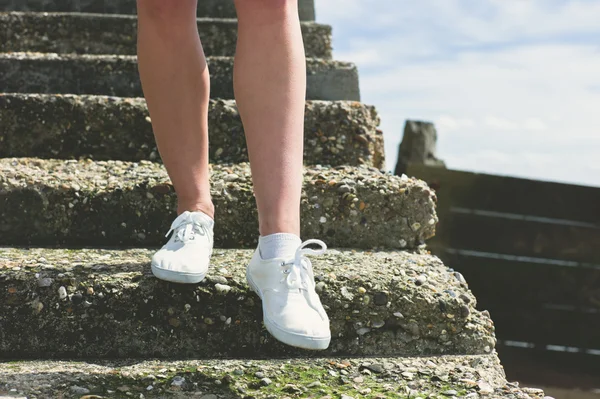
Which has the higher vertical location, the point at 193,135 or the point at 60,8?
the point at 60,8

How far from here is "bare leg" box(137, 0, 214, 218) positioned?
1.84 metres

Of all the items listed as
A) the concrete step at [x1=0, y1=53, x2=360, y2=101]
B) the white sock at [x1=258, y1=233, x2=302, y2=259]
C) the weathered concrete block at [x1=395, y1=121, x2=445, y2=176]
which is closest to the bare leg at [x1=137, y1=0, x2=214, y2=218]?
the white sock at [x1=258, y1=233, x2=302, y2=259]

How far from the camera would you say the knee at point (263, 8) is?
159cm

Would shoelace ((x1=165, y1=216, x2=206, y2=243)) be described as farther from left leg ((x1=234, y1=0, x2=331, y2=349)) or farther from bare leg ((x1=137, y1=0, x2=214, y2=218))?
left leg ((x1=234, y1=0, x2=331, y2=349))

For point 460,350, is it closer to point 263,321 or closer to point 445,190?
point 263,321

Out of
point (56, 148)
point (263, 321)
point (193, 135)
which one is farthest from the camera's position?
point (56, 148)

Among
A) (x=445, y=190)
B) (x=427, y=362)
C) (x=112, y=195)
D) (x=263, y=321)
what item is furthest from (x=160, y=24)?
(x=445, y=190)

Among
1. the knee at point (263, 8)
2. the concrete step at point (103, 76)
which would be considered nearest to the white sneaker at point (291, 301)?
the knee at point (263, 8)

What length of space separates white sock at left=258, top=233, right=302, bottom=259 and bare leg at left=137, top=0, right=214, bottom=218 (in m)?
0.34

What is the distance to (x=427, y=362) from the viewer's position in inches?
66.3

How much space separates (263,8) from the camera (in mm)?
1597

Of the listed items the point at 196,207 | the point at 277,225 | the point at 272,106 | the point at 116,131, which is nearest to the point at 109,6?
the point at 116,131

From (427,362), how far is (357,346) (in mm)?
176

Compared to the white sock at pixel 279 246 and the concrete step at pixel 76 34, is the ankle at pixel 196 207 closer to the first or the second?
the white sock at pixel 279 246
